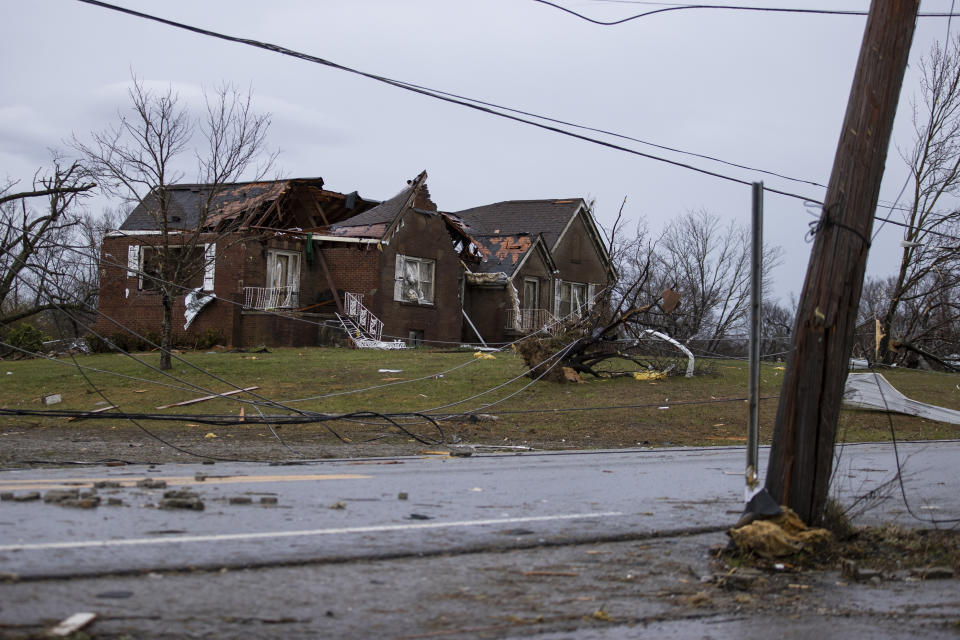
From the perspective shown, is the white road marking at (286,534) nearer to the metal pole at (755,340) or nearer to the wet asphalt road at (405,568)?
the wet asphalt road at (405,568)

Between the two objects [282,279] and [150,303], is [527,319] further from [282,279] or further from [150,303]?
[150,303]

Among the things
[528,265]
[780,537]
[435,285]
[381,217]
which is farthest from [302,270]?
[780,537]

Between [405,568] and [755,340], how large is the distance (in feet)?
9.09

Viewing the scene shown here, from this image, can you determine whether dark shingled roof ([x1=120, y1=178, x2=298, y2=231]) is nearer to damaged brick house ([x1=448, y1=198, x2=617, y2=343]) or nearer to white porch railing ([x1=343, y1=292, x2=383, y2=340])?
white porch railing ([x1=343, y1=292, x2=383, y2=340])

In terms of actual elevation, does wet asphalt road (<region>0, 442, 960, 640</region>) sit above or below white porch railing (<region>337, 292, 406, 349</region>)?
below

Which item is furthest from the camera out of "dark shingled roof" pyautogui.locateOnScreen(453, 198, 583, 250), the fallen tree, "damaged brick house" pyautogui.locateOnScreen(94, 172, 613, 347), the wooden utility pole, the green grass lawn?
"dark shingled roof" pyautogui.locateOnScreen(453, 198, 583, 250)

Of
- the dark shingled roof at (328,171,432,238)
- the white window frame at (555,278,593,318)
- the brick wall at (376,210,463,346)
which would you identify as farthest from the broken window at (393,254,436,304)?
the white window frame at (555,278,593,318)

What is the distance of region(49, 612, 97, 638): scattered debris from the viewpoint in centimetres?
377

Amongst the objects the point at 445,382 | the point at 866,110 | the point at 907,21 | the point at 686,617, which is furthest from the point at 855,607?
the point at 445,382

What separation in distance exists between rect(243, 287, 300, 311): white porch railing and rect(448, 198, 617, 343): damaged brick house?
317 inches

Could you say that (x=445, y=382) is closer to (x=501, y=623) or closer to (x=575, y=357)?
(x=575, y=357)

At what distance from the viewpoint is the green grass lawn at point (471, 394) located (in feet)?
56.3

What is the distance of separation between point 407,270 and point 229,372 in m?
12.8

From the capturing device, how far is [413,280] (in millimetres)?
35375
